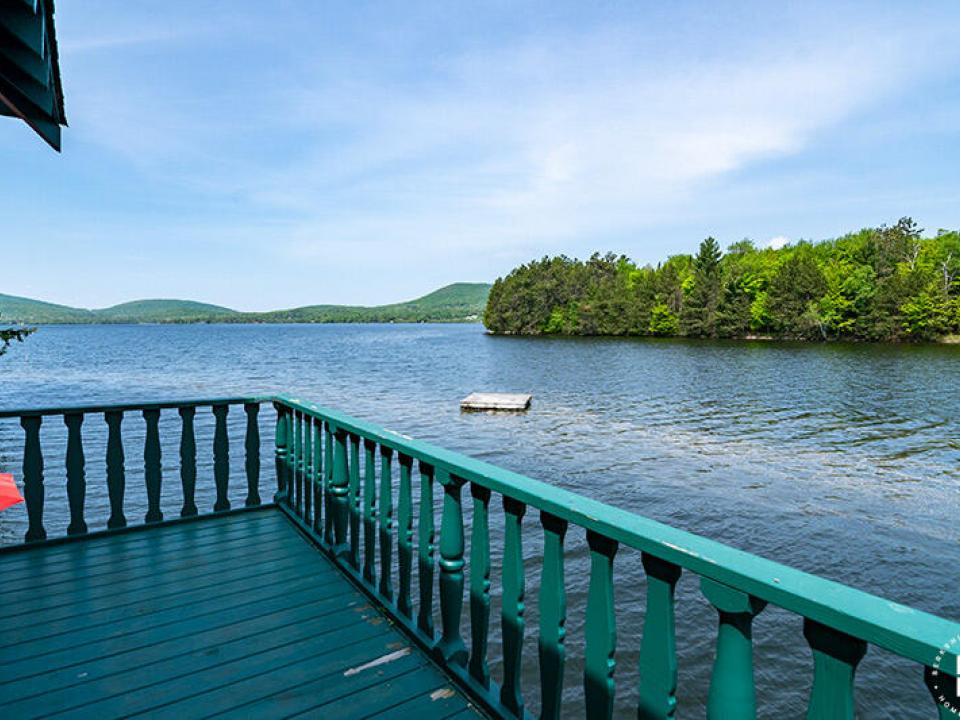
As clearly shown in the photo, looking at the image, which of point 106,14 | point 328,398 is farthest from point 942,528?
point 328,398

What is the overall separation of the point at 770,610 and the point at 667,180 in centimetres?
2230

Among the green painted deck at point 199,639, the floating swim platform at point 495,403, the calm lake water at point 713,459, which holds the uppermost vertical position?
the green painted deck at point 199,639

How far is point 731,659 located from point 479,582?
1.07 m

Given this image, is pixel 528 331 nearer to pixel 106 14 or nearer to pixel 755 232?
pixel 755 232

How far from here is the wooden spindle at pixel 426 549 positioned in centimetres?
228

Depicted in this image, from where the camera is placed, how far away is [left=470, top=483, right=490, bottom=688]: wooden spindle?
193 cm

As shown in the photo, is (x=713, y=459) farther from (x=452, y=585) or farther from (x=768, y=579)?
(x=768, y=579)

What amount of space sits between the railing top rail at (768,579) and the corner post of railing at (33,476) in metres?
3.25

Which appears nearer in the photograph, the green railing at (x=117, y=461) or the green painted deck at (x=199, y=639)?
the green painted deck at (x=199, y=639)

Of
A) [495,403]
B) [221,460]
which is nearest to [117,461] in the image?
[221,460]

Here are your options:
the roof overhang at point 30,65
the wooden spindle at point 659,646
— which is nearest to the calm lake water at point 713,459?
the wooden spindle at point 659,646

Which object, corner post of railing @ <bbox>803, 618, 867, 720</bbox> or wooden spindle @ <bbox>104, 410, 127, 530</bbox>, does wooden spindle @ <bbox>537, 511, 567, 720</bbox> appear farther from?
wooden spindle @ <bbox>104, 410, 127, 530</bbox>

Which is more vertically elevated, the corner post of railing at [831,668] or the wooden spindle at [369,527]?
the corner post of railing at [831,668]

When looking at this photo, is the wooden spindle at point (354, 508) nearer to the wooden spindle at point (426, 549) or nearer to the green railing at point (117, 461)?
the wooden spindle at point (426, 549)
